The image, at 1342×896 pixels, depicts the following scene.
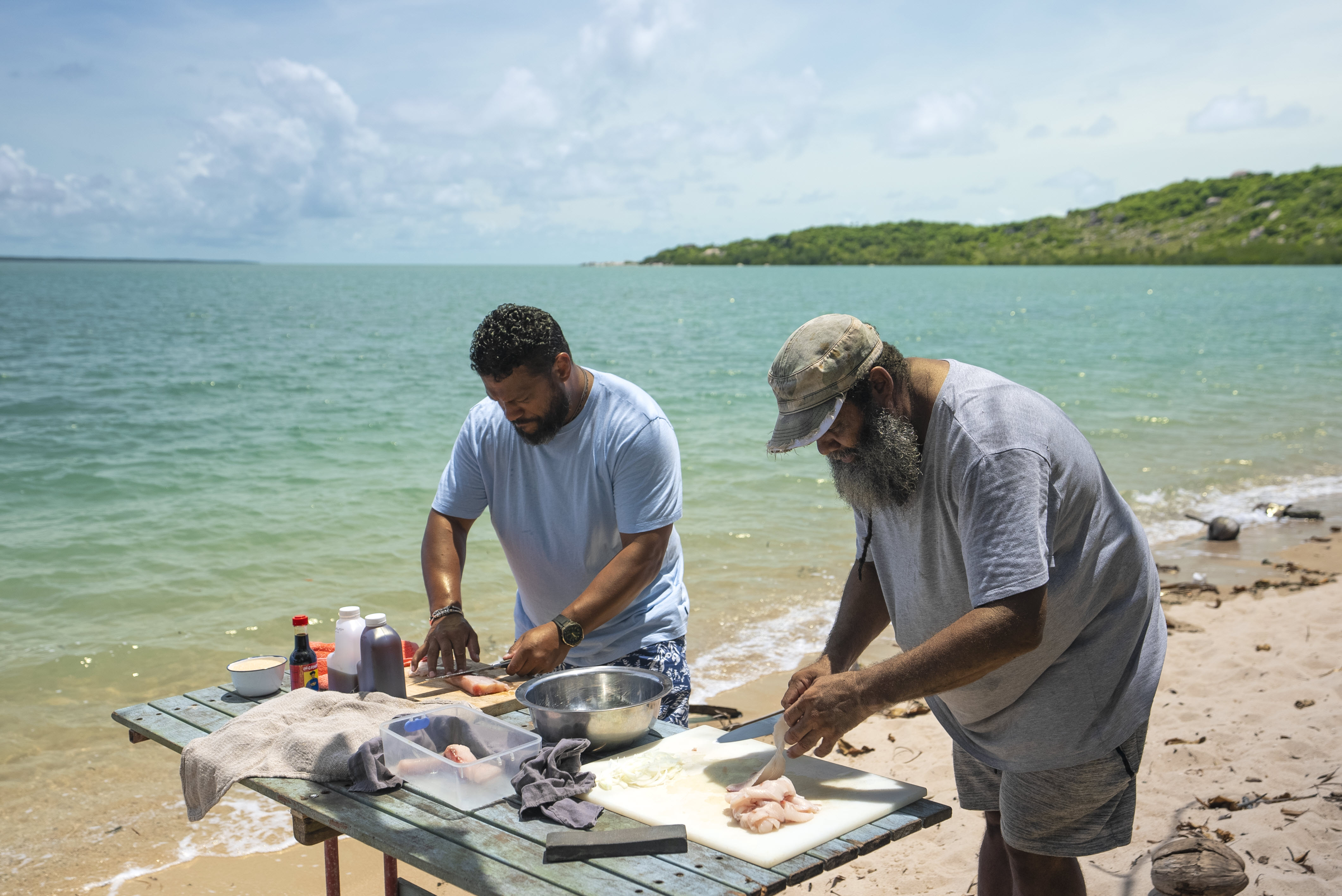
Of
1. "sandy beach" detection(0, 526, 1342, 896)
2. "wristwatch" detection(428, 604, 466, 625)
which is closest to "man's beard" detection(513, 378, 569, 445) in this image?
"wristwatch" detection(428, 604, 466, 625)

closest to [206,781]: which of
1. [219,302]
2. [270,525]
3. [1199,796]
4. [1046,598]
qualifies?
[1046,598]

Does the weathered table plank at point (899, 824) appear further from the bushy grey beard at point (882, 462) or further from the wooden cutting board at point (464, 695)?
the wooden cutting board at point (464, 695)

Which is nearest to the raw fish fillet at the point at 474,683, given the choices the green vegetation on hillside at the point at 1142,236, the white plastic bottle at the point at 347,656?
the white plastic bottle at the point at 347,656

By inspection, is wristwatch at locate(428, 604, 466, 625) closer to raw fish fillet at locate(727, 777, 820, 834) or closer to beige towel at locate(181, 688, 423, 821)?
beige towel at locate(181, 688, 423, 821)

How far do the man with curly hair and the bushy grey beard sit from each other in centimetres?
98

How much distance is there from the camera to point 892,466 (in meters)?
2.26

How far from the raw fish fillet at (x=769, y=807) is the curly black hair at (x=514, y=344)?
1.59m

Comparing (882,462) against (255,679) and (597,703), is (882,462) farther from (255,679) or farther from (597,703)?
(255,679)

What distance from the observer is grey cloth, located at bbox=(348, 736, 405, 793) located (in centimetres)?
240

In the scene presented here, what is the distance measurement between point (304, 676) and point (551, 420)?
1159 millimetres

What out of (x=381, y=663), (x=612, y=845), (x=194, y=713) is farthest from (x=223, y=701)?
(x=612, y=845)

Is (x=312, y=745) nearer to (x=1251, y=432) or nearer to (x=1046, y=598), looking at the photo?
(x=1046, y=598)

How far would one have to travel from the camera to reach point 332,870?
3.05 meters

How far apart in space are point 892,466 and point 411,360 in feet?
95.2
